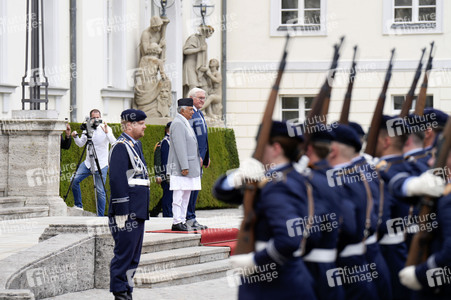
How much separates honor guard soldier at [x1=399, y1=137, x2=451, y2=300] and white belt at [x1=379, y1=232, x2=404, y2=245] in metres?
1.13

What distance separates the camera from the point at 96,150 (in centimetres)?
1662

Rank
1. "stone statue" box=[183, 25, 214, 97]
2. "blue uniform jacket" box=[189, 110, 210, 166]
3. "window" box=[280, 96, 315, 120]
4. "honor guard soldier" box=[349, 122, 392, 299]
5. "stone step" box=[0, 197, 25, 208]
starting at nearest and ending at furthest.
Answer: "honor guard soldier" box=[349, 122, 392, 299]
"blue uniform jacket" box=[189, 110, 210, 166]
"stone step" box=[0, 197, 25, 208]
"stone statue" box=[183, 25, 214, 97]
"window" box=[280, 96, 315, 120]

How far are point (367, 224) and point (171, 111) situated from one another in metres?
18.3

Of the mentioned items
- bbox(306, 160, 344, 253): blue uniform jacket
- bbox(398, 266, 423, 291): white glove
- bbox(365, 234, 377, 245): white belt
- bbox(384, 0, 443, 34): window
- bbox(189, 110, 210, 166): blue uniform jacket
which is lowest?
bbox(398, 266, 423, 291): white glove

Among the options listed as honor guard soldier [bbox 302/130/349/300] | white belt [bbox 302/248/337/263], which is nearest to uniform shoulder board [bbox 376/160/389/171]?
honor guard soldier [bbox 302/130/349/300]

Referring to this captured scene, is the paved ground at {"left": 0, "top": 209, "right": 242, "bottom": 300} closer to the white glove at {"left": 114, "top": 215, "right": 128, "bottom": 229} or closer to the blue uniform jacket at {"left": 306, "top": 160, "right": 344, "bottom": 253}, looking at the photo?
the white glove at {"left": 114, "top": 215, "right": 128, "bottom": 229}

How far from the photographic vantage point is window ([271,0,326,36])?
28000mm

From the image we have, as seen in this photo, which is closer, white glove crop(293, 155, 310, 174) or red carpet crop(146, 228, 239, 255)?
white glove crop(293, 155, 310, 174)

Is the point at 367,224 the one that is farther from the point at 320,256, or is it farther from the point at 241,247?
the point at 241,247

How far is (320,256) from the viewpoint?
575 cm

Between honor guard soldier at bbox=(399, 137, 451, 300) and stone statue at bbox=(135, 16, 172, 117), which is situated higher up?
stone statue at bbox=(135, 16, 172, 117)

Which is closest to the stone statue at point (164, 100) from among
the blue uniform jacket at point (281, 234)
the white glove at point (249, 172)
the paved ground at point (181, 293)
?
the paved ground at point (181, 293)

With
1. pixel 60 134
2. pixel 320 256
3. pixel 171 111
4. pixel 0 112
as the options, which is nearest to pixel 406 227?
pixel 320 256

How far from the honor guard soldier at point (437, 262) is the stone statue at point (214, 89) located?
20.8m
